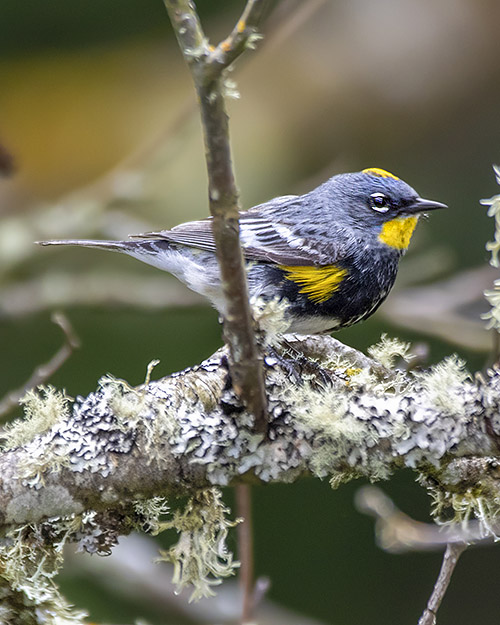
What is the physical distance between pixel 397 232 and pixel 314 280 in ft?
1.65

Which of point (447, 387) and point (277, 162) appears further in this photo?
point (277, 162)

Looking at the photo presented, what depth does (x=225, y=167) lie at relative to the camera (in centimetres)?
141

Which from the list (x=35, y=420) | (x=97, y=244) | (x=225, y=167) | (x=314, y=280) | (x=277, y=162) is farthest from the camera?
(x=277, y=162)

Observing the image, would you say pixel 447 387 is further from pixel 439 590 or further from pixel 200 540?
pixel 200 540

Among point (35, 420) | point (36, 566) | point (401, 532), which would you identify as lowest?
point (36, 566)

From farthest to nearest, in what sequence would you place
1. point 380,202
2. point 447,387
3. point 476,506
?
point 380,202 < point 476,506 < point 447,387

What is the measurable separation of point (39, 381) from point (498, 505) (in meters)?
1.52

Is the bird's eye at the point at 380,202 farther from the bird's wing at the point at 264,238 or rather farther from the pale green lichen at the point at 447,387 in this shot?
the pale green lichen at the point at 447,387

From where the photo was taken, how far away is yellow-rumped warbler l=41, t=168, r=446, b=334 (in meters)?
2.73

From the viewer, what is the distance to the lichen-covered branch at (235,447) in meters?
A: 1.78

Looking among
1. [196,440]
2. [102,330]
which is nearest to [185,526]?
[196,440]

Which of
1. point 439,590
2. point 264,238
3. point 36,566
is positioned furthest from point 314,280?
point 36,566

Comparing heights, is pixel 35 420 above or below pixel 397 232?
below

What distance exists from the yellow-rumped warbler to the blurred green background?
3.86 feet
